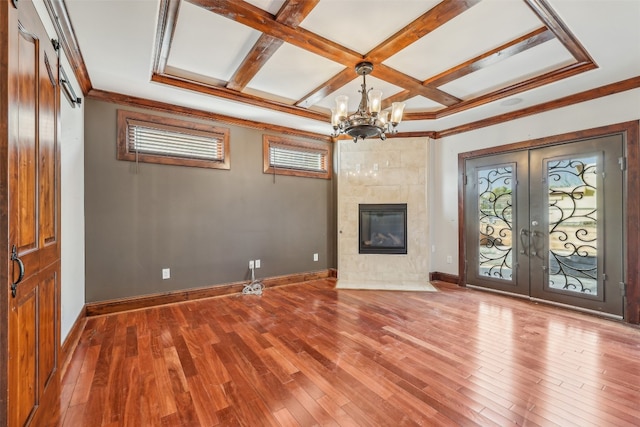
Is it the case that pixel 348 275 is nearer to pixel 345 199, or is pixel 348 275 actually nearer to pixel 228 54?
pixel 345 199

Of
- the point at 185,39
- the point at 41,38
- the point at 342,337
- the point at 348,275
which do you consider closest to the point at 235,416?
the point at 342,337

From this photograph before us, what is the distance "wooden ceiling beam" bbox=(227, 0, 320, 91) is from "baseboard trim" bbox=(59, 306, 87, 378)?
9.08ft

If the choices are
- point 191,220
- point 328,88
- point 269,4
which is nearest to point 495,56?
point 328,88

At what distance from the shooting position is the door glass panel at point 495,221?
12.5ft

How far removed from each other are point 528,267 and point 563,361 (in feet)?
5.73

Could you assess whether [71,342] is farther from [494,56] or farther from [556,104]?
[556,104]

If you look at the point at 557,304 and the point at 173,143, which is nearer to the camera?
the point at 557,304

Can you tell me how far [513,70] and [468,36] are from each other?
0.95 metres

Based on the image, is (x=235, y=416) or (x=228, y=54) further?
(x=228, y=54)

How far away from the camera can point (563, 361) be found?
2.14m

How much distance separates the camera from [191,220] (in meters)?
3.62

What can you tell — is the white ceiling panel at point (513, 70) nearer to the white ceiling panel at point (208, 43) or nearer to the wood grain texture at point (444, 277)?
the white ceiling panel at point (208, 43)

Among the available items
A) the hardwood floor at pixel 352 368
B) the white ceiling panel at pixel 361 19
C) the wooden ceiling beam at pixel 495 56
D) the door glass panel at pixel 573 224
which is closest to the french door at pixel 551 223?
the door glass panel at pixel 573 224

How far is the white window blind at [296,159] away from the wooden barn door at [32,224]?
2.76 m
